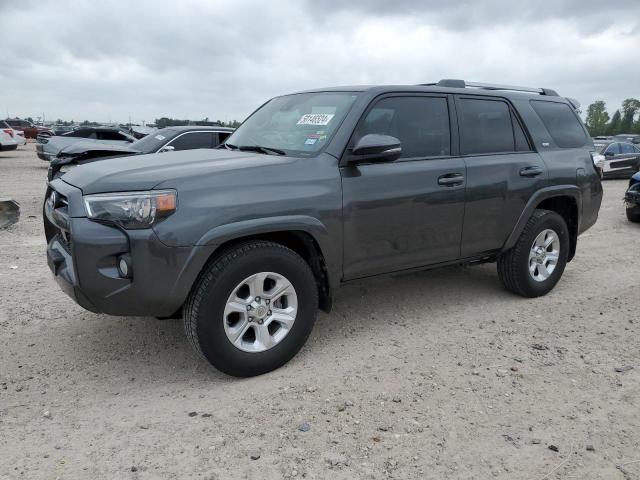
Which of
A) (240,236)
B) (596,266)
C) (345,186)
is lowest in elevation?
(596,266)

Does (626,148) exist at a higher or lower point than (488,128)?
lower

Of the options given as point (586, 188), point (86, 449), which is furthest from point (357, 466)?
point (586, 188)

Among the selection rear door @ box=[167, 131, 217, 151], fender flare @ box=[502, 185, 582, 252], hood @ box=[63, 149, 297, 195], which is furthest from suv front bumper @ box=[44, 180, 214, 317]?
rear door @ box=[167, 131, 217, 151]

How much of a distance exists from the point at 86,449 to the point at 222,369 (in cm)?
89

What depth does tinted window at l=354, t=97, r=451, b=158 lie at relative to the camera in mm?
3967

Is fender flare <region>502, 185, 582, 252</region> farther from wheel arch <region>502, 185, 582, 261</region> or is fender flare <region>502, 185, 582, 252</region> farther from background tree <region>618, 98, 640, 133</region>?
background tree <region>618, 98, 640, 133</region>

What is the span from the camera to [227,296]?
128 inches

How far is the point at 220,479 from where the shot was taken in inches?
98.8

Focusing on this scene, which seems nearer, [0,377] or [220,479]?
[220,479]

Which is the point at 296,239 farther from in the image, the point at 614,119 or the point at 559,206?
the point at 614,119

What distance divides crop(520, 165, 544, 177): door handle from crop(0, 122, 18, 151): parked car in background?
2438cm

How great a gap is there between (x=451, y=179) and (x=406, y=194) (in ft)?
1.66

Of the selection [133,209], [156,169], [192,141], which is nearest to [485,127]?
[156,169]

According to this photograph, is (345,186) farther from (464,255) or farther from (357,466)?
(357,466)
